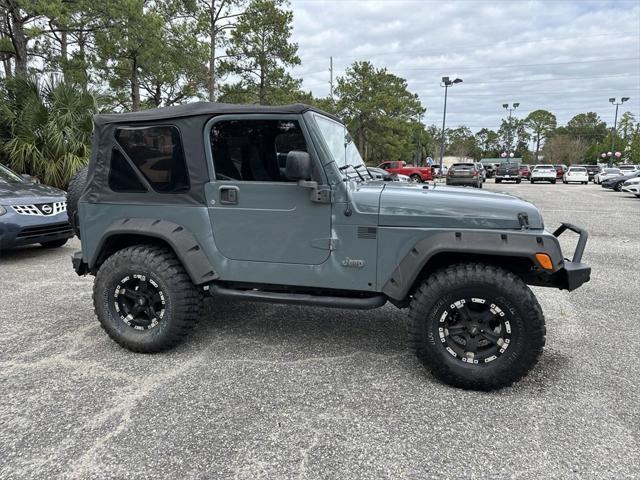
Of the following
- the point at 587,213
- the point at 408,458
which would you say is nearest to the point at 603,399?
the point at 408,458

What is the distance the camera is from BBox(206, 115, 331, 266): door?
310 cm

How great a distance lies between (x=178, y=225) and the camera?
330 centimetres

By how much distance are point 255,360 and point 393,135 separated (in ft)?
119

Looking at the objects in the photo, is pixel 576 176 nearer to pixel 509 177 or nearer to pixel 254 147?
pixel 509 177

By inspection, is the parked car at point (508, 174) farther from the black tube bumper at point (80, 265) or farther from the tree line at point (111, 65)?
the black tube bumper at point (80, 265)

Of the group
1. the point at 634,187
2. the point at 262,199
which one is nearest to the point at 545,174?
the point at 634,187

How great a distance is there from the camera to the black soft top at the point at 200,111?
10.3 feet

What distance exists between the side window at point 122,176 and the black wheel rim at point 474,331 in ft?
8.04

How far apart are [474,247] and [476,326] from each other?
0.53m

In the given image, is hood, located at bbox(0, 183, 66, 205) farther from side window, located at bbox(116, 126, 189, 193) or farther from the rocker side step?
the rocker side step

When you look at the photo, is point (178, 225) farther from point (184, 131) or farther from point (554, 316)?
point (554, 316)

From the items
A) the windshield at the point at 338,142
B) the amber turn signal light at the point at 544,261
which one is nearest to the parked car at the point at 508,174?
the windshield at the point at 338,142

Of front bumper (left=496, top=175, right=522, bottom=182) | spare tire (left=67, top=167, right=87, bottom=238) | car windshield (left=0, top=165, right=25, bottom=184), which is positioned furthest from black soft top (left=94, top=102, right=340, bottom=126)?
front bumper (left=496, top=175, right=522, bottom=182)

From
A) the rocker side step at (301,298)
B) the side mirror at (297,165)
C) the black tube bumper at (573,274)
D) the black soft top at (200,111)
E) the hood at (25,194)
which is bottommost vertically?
the rocker side step at (301,298)
